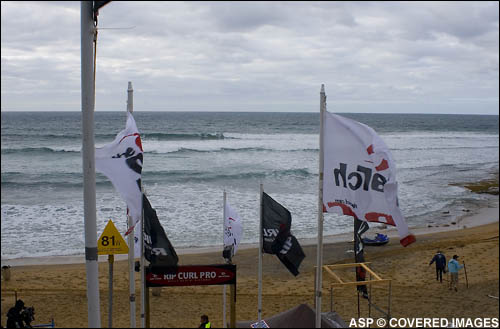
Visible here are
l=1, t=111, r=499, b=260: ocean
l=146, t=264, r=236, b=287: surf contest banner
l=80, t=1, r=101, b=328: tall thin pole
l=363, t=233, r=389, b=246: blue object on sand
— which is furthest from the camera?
l=1, t=111, r=499, b=260: ocean

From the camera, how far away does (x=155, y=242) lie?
Answer: 6863mm

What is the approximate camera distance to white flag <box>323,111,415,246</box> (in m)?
6.47

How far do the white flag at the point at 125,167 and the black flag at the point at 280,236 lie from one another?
2.70 metres

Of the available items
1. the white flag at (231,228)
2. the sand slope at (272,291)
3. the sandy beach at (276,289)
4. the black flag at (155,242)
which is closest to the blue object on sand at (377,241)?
the sandy beach at (276,289)

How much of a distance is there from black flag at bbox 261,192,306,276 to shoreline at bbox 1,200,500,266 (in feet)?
35.0

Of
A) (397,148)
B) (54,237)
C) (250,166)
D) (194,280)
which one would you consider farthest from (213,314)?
(397,148)

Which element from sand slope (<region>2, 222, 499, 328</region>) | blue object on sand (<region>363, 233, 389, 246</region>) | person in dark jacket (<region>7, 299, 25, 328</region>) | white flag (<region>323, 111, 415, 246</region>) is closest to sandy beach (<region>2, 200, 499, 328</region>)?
sand slope (<region>2, 222, 499, 328</region>)

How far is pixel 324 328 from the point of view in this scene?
306 inches

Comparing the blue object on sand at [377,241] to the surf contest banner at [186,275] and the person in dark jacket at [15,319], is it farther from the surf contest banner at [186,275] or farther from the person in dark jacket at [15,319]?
the surf contest banner at [186,275]

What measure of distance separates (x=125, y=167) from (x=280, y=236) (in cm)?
306

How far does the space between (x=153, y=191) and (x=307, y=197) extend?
30.2 feet

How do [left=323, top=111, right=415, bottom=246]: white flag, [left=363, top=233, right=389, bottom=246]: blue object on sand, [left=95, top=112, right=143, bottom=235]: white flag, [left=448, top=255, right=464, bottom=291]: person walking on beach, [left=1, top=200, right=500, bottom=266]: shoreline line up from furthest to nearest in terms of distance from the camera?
[left=363, top=233, right=389, bottom=246]: blue object on sand → [left=1, top=200, right=500, bottom=266]: shoreline → [left=448, top=255, right=464, bottom=291]: person walking on beach → [left=323, top=111, right=415, bottom=246]: white flag → [left=95, top=112, right=143, bottom=235]: white flag

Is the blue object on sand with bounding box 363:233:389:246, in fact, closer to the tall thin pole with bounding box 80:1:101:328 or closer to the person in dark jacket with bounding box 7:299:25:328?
the person in dark jacket with bounding box 7:299:25:328

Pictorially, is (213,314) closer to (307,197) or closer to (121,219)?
(121,219)
